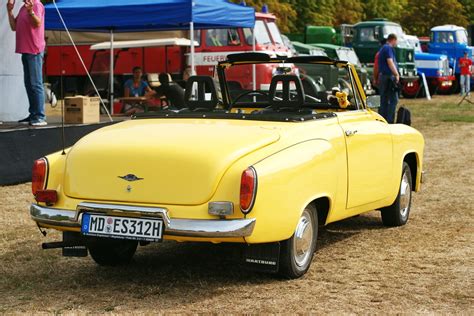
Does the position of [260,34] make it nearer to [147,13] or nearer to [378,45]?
[147,13]

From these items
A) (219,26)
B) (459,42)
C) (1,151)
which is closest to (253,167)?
(1,151)

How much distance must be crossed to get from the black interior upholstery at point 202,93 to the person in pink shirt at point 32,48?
4742 mm

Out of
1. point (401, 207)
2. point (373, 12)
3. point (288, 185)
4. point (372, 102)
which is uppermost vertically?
point (373, 12)

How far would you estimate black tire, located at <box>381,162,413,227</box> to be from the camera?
7867mm

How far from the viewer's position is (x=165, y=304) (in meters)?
5.42

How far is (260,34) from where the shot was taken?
68.1ft

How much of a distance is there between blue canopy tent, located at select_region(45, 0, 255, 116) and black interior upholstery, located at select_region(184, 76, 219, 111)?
23.6 feet

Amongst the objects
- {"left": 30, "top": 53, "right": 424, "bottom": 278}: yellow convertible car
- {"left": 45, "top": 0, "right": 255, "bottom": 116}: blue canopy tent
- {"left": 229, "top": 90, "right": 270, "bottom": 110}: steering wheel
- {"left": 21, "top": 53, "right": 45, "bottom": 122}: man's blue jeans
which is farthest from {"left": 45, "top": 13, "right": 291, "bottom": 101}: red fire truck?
{"left": 30, "top": 53, "right": 424, "bottom": 278}: yellow convertible car

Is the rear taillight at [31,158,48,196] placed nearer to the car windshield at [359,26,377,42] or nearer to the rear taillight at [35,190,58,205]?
the rear taillight at [35,190,58,205]

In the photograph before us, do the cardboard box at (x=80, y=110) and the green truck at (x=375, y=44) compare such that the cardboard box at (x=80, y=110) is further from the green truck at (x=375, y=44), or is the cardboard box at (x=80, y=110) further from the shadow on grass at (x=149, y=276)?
the green truck at (x=375, y=44)

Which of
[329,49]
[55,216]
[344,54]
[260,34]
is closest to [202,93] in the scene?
[55,216]

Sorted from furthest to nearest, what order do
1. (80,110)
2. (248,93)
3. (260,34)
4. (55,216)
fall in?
1. (260,34)
2. (80,110)
3. (248,93)
4. (55,216)

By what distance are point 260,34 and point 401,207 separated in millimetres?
13193

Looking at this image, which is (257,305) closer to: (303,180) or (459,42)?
(303,180)
